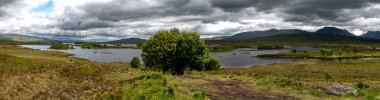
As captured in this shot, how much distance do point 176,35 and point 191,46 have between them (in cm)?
354

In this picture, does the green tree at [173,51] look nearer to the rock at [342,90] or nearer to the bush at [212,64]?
the rock at [342,90]

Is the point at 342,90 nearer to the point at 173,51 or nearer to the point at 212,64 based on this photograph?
the point at 173,51

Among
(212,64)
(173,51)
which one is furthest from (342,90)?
(212,64)

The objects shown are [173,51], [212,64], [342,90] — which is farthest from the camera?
[212,64]

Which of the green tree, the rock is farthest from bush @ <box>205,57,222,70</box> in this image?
the rock

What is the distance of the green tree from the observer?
61.7 m

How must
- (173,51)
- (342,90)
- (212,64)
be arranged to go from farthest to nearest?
(212,64) → (173,51) → (342,90)

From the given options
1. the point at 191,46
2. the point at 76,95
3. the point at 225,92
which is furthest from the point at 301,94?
the point at 191,46

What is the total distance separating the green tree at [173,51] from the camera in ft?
202

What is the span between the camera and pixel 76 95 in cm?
2831

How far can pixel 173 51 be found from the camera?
61562mm

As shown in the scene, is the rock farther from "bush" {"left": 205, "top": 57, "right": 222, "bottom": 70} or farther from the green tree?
"bush" {"left": 205, "top": 57, "right": 222, "bottom": 70}

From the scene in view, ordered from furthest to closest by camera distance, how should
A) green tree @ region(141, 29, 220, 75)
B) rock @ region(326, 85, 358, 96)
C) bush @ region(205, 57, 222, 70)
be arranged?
bush @ region(205, 57, 222, 70) → green tree @ region(141, 29, 220, 75) → rock @ region(326, 85, 358, 96)

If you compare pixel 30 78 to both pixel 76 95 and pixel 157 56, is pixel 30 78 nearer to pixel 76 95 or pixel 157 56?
pixel 76 95
